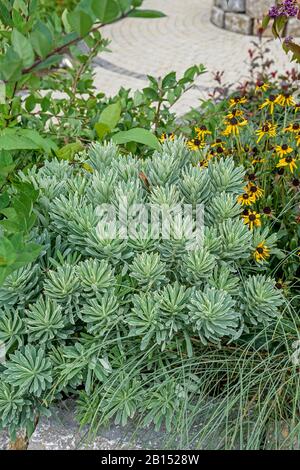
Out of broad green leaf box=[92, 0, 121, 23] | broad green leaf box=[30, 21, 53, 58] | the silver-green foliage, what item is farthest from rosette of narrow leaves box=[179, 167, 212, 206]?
broad green leaf box=[92, 0, 121, 23]

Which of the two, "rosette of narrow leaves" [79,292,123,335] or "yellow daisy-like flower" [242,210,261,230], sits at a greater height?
"yellow daisy-like flower" [242,210,261,230]

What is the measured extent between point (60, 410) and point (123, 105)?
1.65 meters

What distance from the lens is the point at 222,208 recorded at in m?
2.22

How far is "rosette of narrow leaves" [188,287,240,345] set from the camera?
1.93 metres

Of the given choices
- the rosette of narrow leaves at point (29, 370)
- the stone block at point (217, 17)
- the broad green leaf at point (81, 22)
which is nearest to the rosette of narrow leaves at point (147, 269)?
the rosette of narrow leaves at point (29, 370)

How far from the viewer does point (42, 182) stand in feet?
7.48

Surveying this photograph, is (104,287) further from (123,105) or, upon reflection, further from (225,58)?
(225,58)

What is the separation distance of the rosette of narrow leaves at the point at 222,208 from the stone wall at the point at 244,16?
21.4ft

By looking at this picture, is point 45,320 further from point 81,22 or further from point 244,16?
point 244,16

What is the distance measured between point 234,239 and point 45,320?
2.05 feet

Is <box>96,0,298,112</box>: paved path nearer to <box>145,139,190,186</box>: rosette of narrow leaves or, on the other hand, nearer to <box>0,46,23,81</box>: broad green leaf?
<box>145,139,190,186</box>: rosette of narrow leaves

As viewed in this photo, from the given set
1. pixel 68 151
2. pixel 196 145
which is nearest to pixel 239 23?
pixel 196 145

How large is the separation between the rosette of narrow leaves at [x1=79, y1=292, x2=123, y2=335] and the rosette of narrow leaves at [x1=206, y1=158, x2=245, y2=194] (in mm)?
583
